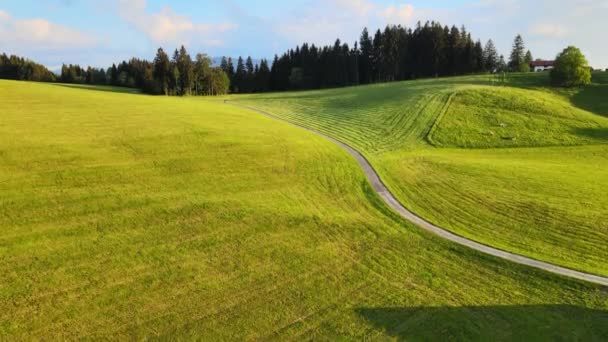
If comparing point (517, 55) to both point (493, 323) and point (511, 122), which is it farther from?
point (493, 323)

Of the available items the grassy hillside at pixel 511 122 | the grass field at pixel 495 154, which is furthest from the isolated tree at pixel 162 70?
the grassy hillside at pixel 511 122

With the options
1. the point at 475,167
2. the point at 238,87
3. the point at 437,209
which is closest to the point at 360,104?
the point at 475,167

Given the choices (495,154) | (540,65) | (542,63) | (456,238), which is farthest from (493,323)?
(542,63)

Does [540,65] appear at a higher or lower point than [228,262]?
higher

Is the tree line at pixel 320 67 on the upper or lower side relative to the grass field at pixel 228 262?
upper

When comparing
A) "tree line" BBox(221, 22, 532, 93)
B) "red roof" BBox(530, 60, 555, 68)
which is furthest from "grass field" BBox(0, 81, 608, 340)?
"red roof" BBox(530, 60, 555, 68)

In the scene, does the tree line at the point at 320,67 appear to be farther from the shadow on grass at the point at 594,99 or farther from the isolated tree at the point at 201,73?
the shadow on grass at the point at 594,99
